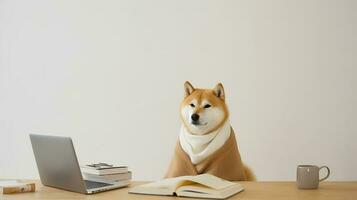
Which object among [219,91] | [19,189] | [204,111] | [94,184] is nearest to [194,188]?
[94,184]

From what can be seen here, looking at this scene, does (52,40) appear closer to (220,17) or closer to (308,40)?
(220,17)

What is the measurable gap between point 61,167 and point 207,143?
80cm

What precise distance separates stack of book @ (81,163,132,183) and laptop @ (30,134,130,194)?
3cm

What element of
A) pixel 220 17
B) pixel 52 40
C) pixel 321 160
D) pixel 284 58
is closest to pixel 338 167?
pixel 321 160

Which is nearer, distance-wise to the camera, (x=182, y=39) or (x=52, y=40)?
(x=182, y=39)

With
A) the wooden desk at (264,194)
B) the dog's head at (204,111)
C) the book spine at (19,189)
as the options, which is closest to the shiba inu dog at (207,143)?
the dog's head at (204,111)

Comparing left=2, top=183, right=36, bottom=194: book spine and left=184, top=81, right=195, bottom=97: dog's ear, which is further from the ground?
left=184, top=81, right=195, bottom=97: dog's ear

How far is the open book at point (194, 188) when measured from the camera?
1.41m

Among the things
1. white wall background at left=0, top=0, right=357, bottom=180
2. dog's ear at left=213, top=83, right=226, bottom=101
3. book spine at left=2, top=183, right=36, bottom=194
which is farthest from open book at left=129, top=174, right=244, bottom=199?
white wall background at left=0, top=0, right=357, bottom=180

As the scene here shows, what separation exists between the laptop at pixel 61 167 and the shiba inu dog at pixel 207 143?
0.47m

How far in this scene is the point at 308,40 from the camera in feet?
8.88

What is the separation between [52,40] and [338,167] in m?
2.19

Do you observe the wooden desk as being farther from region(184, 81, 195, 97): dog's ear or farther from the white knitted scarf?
region(184, 81, 195, 97): dog's ear

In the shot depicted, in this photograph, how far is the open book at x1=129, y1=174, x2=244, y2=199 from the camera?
1.41 metres
